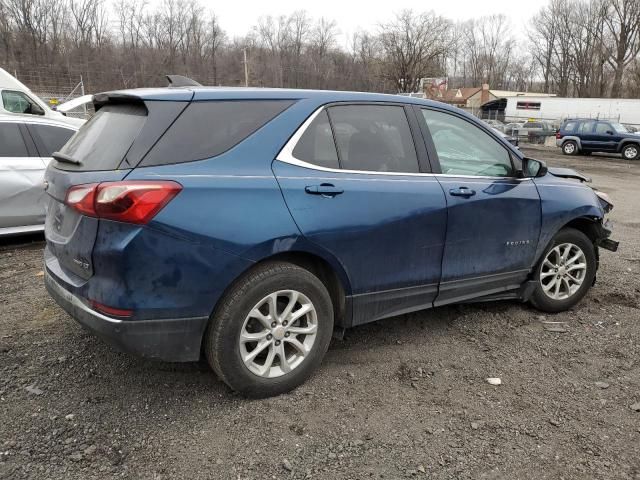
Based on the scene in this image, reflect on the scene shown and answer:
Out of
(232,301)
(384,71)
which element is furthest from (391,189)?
(384,71)

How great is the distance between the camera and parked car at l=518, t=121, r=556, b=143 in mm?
35594

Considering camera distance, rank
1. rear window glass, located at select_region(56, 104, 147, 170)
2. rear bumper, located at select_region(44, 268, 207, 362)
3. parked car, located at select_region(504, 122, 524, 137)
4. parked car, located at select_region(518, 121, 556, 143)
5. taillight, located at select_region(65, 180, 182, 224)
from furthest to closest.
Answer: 1. parked car, located at select_region(504, 122, 524, 137)
2. parked car, located at select_region(518, 121, 556, 143)
3. rear window glass, located at select_region(56, 104, 147, 170)
4. rear bumper, located at select_region(44, 268, 207, 362)
5. taillight, located at select_region(65, 180, 182, 224)

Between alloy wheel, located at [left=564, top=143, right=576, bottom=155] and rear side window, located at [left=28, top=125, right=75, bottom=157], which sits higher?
rear side window, located at [left=28, top=125, right=75, bottom=157]

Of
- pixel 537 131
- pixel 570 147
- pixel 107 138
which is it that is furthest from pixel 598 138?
pixel 107 138

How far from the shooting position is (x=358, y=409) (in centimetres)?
298

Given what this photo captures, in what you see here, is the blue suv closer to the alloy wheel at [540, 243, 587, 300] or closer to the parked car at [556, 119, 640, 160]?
the alloy wheel at [540, 243, 587, 300]

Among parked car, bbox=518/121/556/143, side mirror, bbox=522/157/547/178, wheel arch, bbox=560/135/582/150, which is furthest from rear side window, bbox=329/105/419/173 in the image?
parked car, bbox=518/121/556/143

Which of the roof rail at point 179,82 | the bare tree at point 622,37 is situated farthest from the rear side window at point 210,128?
the bare tree at point 622,37

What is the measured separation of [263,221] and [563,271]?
2840 millimetres

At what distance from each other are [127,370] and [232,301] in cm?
105

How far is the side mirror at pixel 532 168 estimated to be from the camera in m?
4.02

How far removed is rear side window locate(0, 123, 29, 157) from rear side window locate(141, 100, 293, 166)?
435 cm

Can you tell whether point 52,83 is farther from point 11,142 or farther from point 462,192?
point 462,192

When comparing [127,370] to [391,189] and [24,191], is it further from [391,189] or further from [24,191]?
[24,191]
